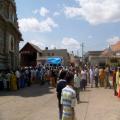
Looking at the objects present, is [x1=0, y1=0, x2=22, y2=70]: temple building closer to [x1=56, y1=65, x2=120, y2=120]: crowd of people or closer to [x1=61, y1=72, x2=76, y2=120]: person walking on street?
[x1=56, y1=65, x2=120, y2=120]: crowd of people

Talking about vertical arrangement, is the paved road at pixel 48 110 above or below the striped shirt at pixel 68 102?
below

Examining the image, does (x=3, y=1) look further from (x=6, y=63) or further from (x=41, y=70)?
(x=41, y=70)

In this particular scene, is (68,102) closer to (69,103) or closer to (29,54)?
(69,103)

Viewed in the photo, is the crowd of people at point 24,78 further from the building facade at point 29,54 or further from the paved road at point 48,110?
the building facade at point 29,54

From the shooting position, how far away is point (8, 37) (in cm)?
4153

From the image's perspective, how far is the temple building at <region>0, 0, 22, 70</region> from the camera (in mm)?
39469

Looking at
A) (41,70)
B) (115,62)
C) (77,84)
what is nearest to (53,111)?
(77,84)

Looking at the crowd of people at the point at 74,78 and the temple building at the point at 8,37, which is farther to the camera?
the temple building at the point at 8,37

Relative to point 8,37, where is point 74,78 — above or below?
below

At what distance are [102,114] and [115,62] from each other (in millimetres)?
30043

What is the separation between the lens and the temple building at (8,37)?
3947 centimetres

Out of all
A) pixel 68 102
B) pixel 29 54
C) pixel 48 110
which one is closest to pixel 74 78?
pixel 48 110

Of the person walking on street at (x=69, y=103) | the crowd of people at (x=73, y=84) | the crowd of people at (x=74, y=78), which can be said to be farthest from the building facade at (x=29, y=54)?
the person walking on street at (x=69, y=103)

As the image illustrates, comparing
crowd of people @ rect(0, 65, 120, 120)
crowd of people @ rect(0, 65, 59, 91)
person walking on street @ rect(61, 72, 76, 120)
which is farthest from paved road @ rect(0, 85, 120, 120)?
crowd of people @ rect(0, 65, 59, 91)
